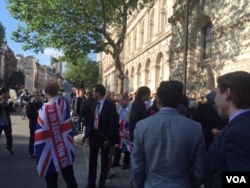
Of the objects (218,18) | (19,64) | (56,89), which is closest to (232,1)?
(218,18)

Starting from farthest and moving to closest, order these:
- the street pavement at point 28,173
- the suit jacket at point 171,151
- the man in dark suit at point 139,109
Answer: the man in dark suit at point 139,109
the street pavement at point 28,173
the suit jacket at point 171,151

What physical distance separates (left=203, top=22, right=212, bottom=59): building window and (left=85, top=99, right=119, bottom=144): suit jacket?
48.1 ft

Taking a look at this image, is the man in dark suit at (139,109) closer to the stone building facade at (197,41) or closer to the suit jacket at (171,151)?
the stone building facade at (197,41)

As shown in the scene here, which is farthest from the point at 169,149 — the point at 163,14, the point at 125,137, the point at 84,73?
the point at 84,73


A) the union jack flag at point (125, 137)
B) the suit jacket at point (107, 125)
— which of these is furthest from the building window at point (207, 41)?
the suit jacket at point (107, 125)

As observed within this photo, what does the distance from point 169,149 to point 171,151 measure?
25 mm

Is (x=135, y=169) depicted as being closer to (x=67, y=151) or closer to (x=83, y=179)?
(x=67, y=151)

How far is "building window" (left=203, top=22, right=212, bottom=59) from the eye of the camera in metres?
21.9

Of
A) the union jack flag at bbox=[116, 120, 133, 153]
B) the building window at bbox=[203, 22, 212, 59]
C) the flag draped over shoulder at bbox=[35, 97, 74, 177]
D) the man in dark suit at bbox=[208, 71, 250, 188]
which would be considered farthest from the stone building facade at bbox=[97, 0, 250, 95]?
the man in dark suit at bbox=[208, 71, 250, 188]

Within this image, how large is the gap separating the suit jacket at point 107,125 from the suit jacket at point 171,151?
160 inches

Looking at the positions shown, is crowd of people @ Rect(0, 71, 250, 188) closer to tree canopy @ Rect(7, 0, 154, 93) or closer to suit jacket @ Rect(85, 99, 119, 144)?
suit jacket @ Rect(85, 99, 119, 144)

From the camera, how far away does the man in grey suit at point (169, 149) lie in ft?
12.1

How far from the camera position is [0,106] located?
453 inches

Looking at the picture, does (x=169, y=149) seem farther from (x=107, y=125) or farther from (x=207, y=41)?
(x=207, y=41)
